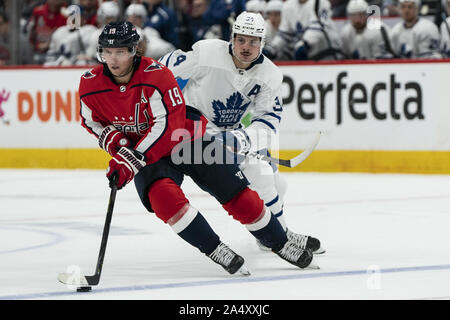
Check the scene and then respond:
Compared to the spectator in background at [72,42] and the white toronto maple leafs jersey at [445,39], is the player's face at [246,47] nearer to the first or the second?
the white toronto maple leafs jersey at [445,39]

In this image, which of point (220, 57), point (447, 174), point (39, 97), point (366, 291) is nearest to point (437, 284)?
Result: point (366, 291)

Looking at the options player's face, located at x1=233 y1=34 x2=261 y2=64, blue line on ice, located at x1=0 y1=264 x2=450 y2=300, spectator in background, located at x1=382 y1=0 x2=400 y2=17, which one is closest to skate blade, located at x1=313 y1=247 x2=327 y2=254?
blue line on ice, located at x1=0 y1=264 x2=450 y2=300

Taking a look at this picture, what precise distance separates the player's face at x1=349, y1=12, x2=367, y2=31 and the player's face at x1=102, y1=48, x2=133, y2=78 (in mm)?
5364

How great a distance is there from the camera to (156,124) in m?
4.29

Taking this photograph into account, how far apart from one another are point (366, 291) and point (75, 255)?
1661 millimetres

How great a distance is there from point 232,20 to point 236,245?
4631 millimetres

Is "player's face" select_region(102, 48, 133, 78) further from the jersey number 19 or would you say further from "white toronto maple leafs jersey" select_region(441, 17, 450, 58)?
"white toronto maple leafs jersey" select_region(441, 17, 450, 58)

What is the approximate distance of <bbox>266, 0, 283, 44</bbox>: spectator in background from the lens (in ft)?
32.4

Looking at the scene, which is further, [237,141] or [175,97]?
[237,141]

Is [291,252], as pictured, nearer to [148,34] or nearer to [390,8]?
[148,34]

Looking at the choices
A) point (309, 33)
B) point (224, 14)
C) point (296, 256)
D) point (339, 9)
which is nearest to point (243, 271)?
point (296, 256)

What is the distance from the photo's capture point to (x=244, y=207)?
441 cm

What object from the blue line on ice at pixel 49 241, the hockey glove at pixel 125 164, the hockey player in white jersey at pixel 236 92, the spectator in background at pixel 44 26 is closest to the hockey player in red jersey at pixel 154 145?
the hockey glove at pixel 125 164
